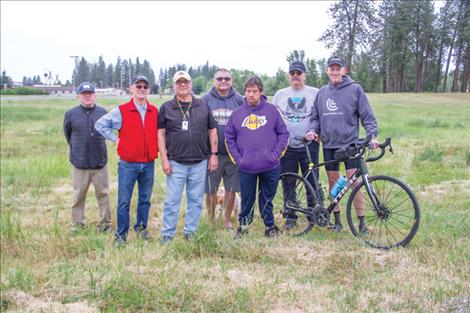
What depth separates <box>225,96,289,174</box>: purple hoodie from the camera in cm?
522

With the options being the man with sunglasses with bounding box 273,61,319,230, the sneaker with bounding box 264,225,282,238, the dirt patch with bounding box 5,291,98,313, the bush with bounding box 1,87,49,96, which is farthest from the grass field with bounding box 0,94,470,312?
the bush with bounding box 1,87,49,96

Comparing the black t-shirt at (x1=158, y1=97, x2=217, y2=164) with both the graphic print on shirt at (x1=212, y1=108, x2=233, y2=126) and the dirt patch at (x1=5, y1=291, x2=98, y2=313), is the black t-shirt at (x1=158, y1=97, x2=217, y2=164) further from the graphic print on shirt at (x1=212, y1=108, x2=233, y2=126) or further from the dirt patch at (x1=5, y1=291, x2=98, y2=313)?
the dirt patch at (x1=5, y1=291, x2=98, y2=313)

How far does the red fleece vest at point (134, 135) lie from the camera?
5496 millimetres

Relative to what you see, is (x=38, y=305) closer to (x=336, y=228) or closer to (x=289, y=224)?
(x=289, y=224)

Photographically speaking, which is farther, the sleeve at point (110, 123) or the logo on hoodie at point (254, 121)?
the sleeve at point (110, 123)

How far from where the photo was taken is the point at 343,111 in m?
5.30

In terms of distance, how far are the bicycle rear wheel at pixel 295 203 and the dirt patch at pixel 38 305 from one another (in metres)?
2.64

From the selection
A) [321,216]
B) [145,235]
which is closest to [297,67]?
[321,216]

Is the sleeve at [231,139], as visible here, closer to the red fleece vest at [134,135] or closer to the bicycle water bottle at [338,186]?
the red fleece vest at [134,135]

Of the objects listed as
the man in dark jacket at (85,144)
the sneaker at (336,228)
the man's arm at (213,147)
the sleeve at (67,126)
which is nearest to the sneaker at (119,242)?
the man in dark jacket at (85,144)

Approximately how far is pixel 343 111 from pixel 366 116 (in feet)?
0.84

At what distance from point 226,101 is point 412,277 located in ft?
9.91

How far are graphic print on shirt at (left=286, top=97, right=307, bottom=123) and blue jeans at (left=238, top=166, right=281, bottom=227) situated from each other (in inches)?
27.5

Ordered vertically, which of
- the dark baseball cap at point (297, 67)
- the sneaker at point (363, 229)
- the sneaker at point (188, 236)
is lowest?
the sneaker at point (188, 236)
